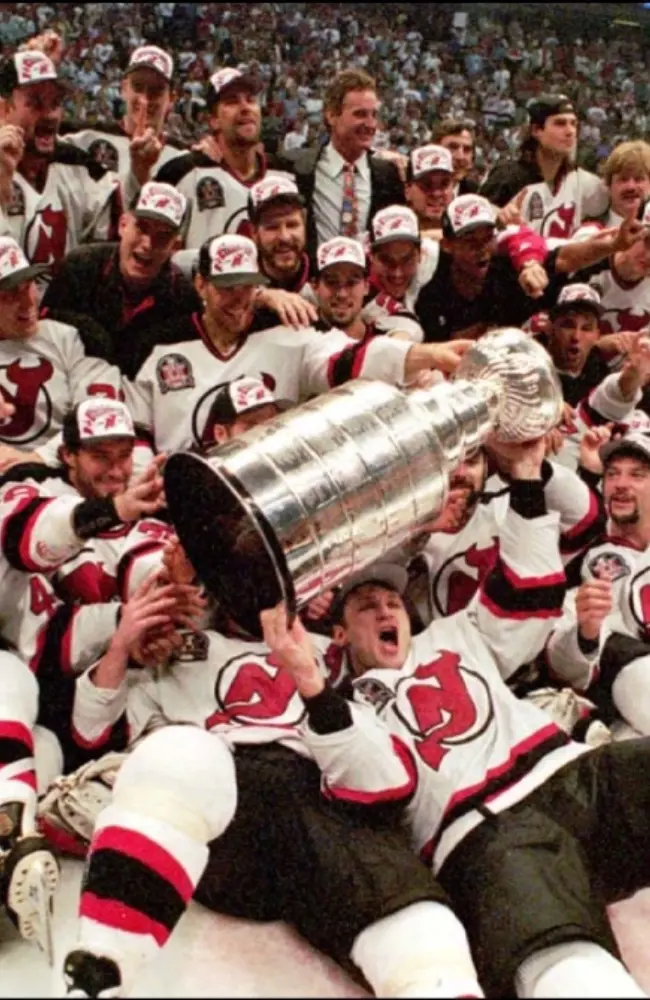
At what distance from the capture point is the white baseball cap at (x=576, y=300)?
8.25ft

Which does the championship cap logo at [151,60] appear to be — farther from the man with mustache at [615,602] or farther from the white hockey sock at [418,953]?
the white hockey sock at [418,953]

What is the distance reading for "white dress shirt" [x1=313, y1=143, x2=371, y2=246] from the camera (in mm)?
2930

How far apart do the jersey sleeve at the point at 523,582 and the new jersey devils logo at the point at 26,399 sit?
100 centimetres

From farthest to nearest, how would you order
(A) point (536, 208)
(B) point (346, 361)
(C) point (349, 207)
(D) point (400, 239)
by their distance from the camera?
(A) point (536, 208), (C) point (349, 207), (D) point (400, 239), (B) point (346, 361)

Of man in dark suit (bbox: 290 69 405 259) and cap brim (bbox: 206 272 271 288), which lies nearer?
cap brim (bbox: 206 272 271 288)

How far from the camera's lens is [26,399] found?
87.0 inches

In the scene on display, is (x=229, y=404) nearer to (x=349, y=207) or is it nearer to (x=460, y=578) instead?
(x=460, y=578)

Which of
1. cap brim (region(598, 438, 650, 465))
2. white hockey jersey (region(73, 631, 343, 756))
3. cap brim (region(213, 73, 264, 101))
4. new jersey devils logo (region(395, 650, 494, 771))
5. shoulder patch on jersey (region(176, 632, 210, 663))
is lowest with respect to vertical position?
white hockey jersey (region(73, 631, 343, 756))

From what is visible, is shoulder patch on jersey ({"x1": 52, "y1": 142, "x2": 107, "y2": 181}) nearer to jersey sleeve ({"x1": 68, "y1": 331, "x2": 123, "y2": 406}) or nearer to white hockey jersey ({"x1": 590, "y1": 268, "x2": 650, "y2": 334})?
jersey sleeve ({"x1": 68, "y1": 331, "x2": 123, "y2": 406})

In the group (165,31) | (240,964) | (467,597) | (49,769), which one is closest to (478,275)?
(467,597)

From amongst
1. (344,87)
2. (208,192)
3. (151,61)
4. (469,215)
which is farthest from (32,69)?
(469,215)

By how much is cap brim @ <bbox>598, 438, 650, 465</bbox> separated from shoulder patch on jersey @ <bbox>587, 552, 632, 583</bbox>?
19 centimetres

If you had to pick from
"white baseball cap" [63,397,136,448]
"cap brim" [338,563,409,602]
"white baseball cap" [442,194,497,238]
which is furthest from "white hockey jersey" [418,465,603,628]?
"white baseball cap" [442,194,497,238]

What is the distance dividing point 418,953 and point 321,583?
0.40 metres
